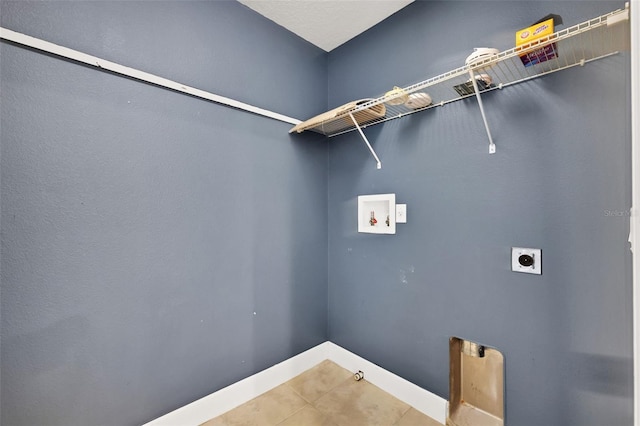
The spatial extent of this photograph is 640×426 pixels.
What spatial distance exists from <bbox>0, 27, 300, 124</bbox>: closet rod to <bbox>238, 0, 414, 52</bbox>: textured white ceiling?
0.58m

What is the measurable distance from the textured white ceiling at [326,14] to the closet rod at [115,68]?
22.8 inches

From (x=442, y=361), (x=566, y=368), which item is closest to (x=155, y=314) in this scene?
(x=442, y=361)

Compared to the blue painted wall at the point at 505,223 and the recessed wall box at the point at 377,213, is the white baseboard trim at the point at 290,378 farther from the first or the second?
the recessed wall box at the point at 377,213

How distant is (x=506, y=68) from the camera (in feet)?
3.66

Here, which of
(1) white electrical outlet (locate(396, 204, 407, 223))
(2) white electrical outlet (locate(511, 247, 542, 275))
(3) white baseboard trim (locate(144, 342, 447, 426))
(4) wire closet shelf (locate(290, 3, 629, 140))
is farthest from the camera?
(1) white electrical outlet (locate(396, 204, 407, 223))

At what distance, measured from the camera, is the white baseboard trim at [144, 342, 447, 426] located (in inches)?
51.6

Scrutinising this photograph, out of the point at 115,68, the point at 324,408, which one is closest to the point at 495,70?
the point at 115,68

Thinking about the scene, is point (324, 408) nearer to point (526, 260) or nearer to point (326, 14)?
point (526, 260)

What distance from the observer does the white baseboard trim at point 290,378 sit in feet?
4.30

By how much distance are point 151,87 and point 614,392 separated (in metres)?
2.17

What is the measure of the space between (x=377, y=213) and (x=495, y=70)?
0.88 m

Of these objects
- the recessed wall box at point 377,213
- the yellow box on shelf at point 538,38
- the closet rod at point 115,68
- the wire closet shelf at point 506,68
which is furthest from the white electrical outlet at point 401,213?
the closet rod at point 115,68

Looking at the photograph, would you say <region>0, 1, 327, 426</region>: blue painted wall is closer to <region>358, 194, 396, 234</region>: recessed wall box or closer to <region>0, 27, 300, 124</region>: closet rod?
<region>0, 27, 300, 124</region>: closet rod

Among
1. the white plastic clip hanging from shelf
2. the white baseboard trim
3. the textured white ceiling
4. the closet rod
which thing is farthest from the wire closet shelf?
the white baseboard trim
